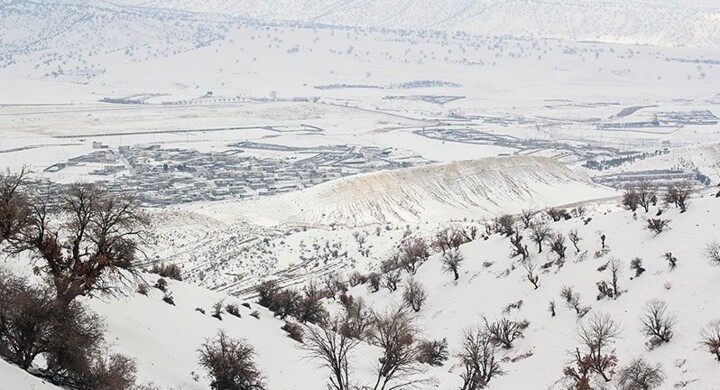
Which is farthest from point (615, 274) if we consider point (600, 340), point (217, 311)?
point (217, 311)

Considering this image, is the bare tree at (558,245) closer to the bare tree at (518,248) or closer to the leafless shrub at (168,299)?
the bare tree at (518,248)

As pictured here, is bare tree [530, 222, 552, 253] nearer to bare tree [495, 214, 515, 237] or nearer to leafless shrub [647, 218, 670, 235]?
bare tree [495, 214, 515, 237]

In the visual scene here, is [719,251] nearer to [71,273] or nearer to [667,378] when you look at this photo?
[667,378]

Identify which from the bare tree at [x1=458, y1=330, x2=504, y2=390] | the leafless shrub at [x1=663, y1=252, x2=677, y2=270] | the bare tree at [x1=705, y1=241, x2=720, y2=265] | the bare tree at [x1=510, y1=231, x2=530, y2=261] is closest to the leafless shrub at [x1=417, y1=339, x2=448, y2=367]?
the bare tree at [x1=458, y1=330, x2=504, y2=390]

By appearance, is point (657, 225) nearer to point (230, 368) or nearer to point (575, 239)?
point (575, 239)

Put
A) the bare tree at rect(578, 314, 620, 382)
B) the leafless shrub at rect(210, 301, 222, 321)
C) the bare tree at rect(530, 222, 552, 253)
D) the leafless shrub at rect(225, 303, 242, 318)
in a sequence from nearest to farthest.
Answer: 1. the bare tree at rect(578, 314, 620, 382)
2. the leafless shrub at rect(210, 301, 222, 321)
3. the leafless shrub at rect(225, 303, 242, 318)
4. the bare tree at rect(530, 222, 552, 253)

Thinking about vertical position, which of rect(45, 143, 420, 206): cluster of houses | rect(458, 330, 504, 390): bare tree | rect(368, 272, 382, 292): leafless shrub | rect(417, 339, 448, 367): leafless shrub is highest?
rect(458, 330, 504, 390): bare tree
